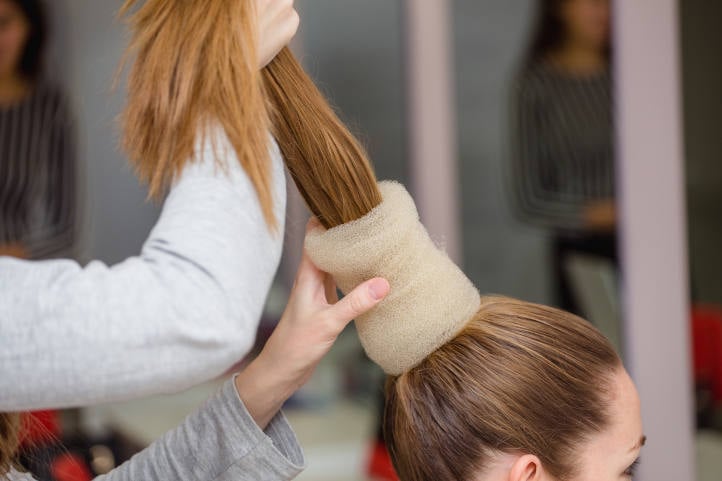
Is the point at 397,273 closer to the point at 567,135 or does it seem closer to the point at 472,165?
Result: the point at 567,135

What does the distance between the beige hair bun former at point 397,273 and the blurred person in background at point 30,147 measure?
1.98 meters

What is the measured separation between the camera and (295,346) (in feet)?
2.68

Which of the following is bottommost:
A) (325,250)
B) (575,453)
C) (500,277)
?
(500,277)

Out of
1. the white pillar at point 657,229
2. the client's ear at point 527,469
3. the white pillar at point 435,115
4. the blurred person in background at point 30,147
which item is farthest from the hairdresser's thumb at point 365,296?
the blurred person in background at point 30,147

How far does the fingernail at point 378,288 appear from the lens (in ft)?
2.42

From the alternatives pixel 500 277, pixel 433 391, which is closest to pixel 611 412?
pixel 433 391

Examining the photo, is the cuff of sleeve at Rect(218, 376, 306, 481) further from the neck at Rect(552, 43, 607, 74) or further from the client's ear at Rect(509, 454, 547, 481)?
the neck at Rect(552, 43, 607, 74)

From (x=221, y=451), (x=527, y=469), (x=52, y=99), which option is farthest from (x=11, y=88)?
(x=527, y=469)

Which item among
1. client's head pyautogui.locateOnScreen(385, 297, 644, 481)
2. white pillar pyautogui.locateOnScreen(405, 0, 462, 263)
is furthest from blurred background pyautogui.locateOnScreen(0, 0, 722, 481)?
client's head pyautogui.locateOnScreen(385, 297, 644, 481)

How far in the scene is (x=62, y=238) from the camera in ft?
9.16

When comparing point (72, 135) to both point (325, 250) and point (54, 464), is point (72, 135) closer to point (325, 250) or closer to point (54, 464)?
point (54, 464)

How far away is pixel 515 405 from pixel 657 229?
660 mm

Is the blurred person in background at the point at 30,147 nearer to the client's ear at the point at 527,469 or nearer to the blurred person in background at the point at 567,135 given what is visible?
the blurred person in background at the point at 567,135

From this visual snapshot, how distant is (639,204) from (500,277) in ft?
2.46
